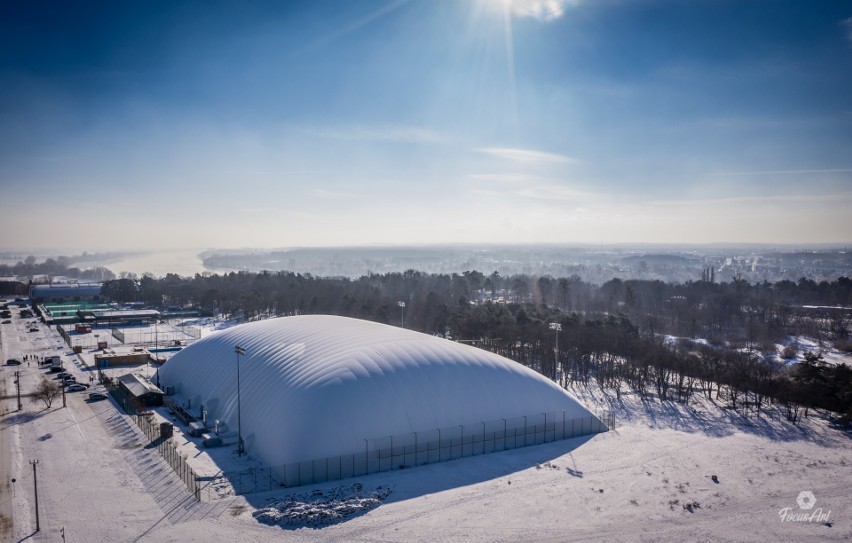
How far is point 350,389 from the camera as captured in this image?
3145 centimetres

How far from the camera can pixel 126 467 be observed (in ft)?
98.5

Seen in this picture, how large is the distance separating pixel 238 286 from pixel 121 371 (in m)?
79.9

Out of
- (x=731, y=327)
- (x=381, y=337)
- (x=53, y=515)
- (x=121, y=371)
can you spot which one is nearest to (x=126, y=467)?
(x=53, y=515)

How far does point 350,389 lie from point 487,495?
926 cm

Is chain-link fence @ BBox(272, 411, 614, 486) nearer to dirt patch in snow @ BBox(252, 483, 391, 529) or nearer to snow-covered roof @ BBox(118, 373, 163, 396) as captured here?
dirt patch in snow @ BBox(252, 483, 391, 529)

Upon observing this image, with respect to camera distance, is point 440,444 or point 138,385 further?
point 138,385

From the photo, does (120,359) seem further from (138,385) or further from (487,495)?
(487,495)

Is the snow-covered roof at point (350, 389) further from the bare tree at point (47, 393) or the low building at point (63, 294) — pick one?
the low building at point (63, 294)

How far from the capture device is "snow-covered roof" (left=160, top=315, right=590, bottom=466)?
98.8ft

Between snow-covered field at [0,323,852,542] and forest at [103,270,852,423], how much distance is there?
39.1ft

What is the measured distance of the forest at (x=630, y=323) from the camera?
1981 inches

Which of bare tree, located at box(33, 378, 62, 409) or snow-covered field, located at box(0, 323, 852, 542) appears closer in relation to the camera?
snow-covered field, located at box(0, 323, 852, 542)

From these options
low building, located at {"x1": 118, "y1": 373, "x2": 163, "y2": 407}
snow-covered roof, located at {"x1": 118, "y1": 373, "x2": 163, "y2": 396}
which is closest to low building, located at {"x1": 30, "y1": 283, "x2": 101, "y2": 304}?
snow-covered roof, located at {"x1": 118, "y1": 373, "x2": 163, "y2": 396}

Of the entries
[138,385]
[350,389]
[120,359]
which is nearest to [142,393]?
[138,385]
